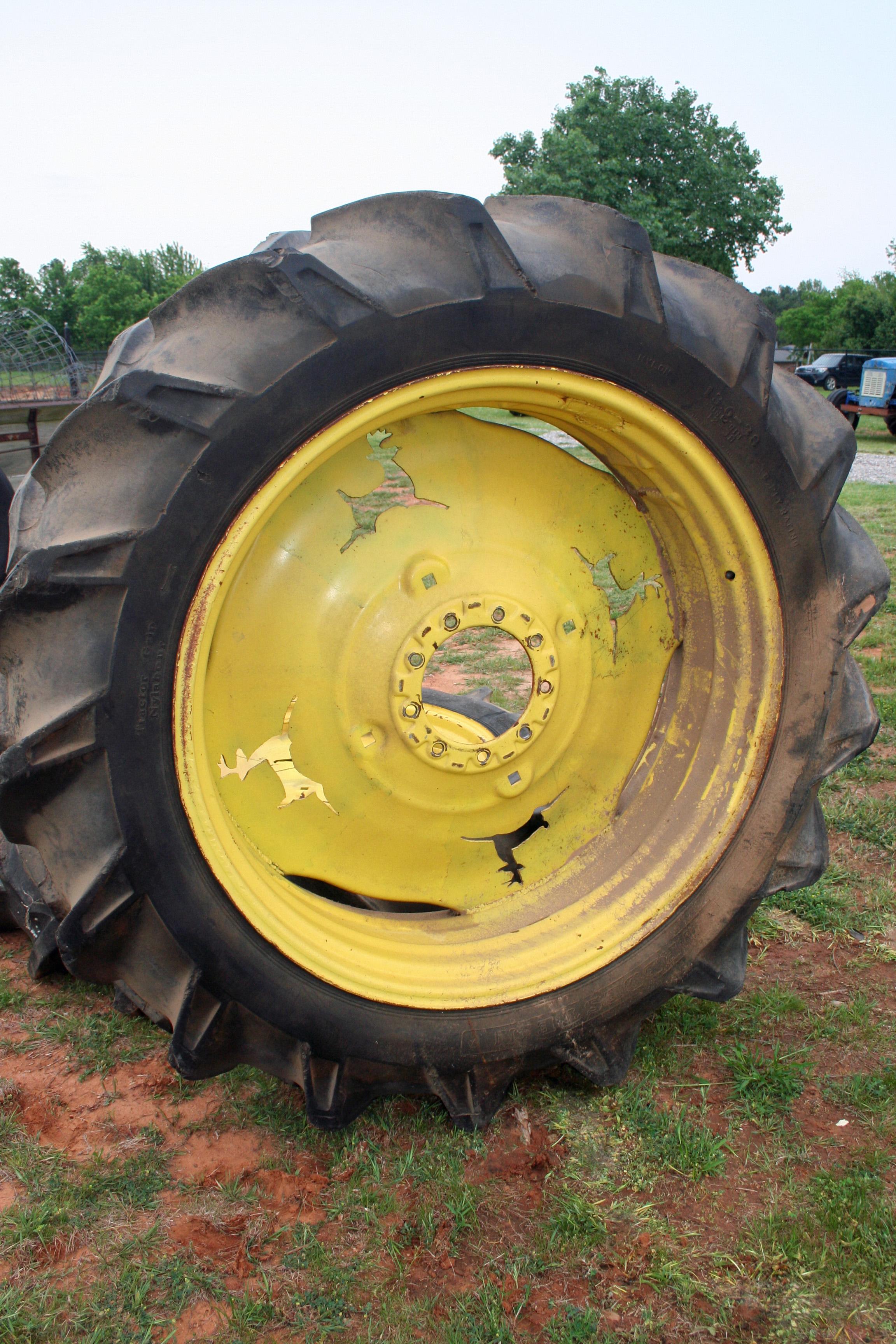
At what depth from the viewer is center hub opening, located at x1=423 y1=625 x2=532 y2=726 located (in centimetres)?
475

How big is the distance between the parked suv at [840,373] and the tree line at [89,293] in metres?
34.0

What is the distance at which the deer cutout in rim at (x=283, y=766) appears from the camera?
6.18ft

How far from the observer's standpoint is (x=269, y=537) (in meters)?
1.84

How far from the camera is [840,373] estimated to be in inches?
974

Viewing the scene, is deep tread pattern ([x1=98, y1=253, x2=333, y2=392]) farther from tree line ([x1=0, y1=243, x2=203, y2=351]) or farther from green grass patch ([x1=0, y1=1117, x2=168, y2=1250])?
tree line ([x1=0, y1=243, x2=203, y2=351])

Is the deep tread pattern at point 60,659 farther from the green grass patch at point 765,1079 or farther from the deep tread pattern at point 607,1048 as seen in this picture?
the green grass patch at point 765,1079

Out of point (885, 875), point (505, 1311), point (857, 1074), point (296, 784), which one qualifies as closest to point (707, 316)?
point (296, 784)

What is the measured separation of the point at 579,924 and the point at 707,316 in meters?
1.27

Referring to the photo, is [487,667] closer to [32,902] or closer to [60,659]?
[32,902]

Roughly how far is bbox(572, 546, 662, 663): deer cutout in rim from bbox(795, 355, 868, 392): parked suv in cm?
2484

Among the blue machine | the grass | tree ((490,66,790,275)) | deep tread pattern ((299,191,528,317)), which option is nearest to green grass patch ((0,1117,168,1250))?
deep tread pattern ((299,191,528,317))

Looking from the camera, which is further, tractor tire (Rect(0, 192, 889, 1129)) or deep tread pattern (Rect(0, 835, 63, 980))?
deep tread pattern (Rect(0, 835, 63, 980))

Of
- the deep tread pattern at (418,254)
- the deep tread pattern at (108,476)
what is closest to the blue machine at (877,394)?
the deep tread pattern at (418,254)

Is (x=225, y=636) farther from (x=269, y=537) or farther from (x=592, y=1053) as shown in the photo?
(x=592, y=1053)
